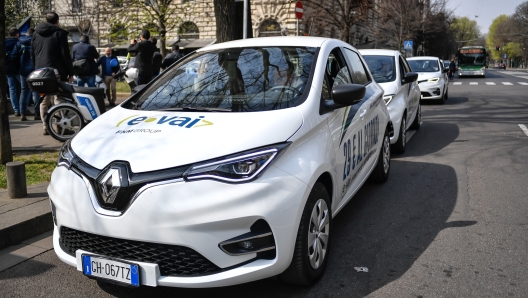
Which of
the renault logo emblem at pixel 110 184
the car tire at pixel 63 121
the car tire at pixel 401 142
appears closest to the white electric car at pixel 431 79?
the car tire at pixel 401 142

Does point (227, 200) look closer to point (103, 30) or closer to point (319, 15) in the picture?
point (319, 15)

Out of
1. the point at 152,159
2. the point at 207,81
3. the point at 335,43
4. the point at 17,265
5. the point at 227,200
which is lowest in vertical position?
the point at 17,265

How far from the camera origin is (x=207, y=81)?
4477mm

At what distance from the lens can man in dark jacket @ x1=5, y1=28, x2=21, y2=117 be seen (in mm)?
11719

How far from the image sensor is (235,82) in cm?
434

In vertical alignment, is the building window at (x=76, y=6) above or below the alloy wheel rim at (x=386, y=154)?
above

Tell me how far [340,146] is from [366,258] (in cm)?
89

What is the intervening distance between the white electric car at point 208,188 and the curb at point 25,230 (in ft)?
3.53

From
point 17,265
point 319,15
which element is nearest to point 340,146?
point 17,265

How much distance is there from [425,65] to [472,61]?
3701cm

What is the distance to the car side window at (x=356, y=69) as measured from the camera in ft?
17.6

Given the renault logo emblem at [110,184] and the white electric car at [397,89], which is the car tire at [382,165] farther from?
the renault logo emblem at [110,184]

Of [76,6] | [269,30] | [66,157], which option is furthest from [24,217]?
[76,6]

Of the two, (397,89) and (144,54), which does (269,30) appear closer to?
(144,54)
